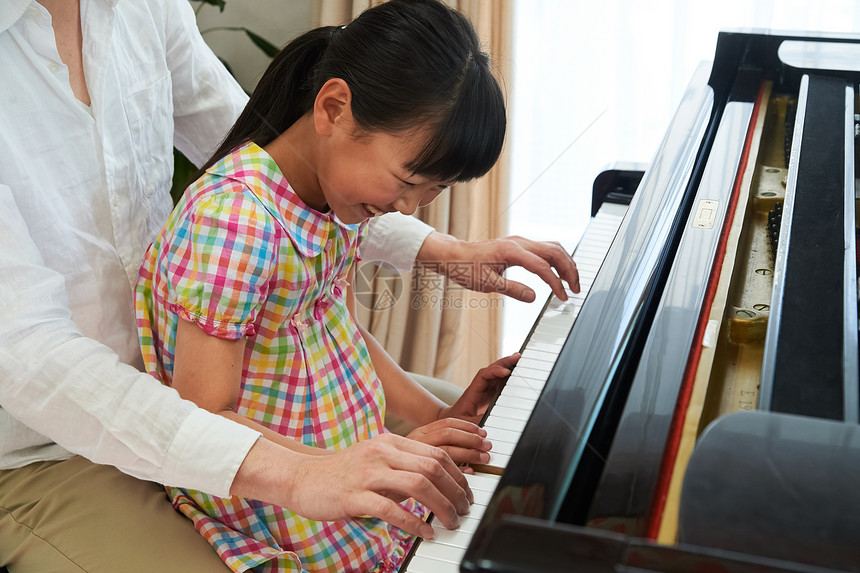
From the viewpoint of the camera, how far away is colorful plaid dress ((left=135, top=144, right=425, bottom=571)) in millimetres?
925

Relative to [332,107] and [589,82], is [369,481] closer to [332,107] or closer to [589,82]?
[332,107]

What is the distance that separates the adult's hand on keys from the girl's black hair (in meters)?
0.34

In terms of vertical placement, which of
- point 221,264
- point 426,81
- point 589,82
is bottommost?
point 221,264

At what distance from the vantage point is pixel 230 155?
1036 millimetres

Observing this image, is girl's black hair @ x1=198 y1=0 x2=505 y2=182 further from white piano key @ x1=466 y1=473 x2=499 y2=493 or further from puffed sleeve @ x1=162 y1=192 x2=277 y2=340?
white piano key @ x1=466 y1=473 x2=499 y2=493

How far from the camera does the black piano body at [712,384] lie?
0.51m

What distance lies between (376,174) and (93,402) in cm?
42

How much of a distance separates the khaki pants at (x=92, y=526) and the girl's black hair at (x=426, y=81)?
553 mm

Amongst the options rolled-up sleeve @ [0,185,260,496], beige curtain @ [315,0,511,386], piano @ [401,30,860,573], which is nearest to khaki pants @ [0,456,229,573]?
rolled-up sleeve @ [0,185,260,496]

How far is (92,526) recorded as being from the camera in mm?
1002

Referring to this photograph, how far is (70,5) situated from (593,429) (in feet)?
3.06

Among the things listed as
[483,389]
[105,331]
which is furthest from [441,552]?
[105,331]

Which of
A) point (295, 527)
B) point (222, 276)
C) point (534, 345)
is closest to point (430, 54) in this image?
point (222, 276)

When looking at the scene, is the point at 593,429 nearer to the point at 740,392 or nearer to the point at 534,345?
the point at 740,392
